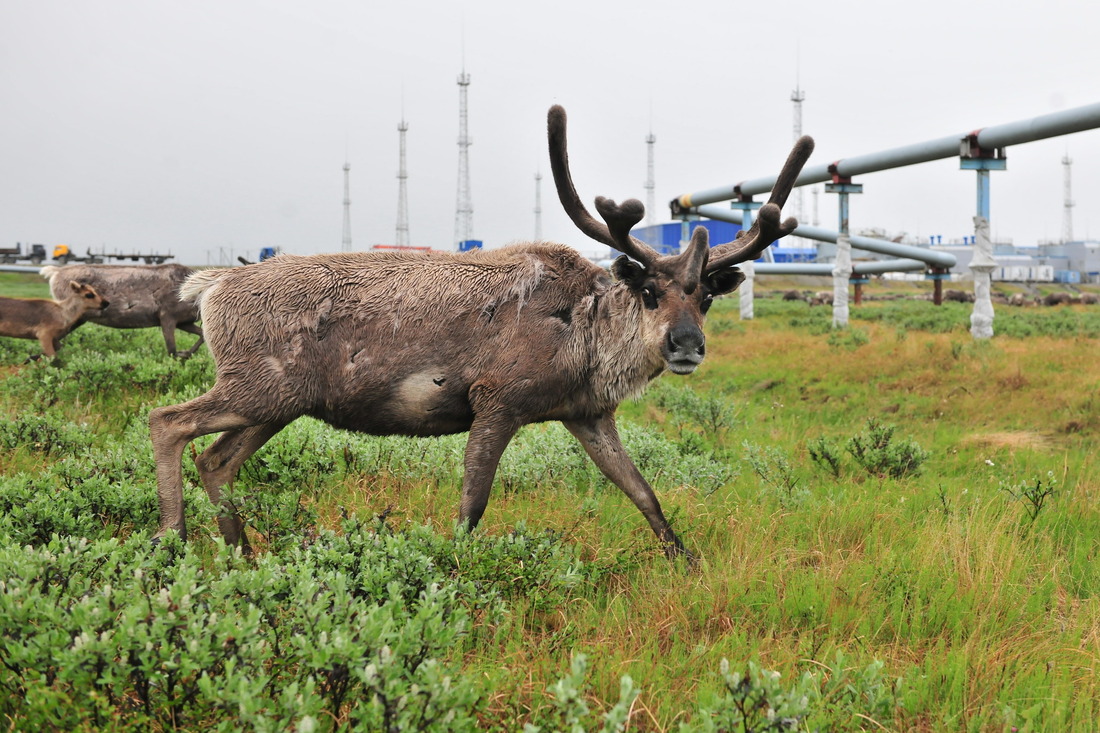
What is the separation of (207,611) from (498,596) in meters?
1.27

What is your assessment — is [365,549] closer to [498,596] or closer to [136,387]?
[498,596]

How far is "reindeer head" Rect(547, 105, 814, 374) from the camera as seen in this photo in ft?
14.0

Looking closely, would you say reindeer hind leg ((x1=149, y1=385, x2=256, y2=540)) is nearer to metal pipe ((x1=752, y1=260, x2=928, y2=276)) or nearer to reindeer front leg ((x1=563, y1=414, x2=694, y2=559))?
reindeer front leg ((x1=563, y1=414, x2=694, y2=559))

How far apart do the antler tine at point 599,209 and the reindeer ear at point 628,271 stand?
7 cm

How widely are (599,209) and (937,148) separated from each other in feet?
47.4

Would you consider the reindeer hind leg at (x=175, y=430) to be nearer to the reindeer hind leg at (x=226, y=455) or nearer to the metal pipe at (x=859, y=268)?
the reindeer hind leg at (x=226, y=455)

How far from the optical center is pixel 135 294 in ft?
44.7

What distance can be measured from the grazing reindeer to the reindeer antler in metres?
0.02

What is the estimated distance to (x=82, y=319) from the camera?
1255 centimetres

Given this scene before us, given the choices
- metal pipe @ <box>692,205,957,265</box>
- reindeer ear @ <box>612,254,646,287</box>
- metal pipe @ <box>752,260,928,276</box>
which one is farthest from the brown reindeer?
metal pipe @ <box>752,260,928,276</box>

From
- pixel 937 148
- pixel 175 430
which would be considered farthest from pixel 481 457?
pixel 937 148

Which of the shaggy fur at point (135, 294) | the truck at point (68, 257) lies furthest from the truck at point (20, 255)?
the shaggy fur at point (135, 294)

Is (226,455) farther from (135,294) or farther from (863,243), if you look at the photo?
(863,243)

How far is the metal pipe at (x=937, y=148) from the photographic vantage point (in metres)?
13.0
